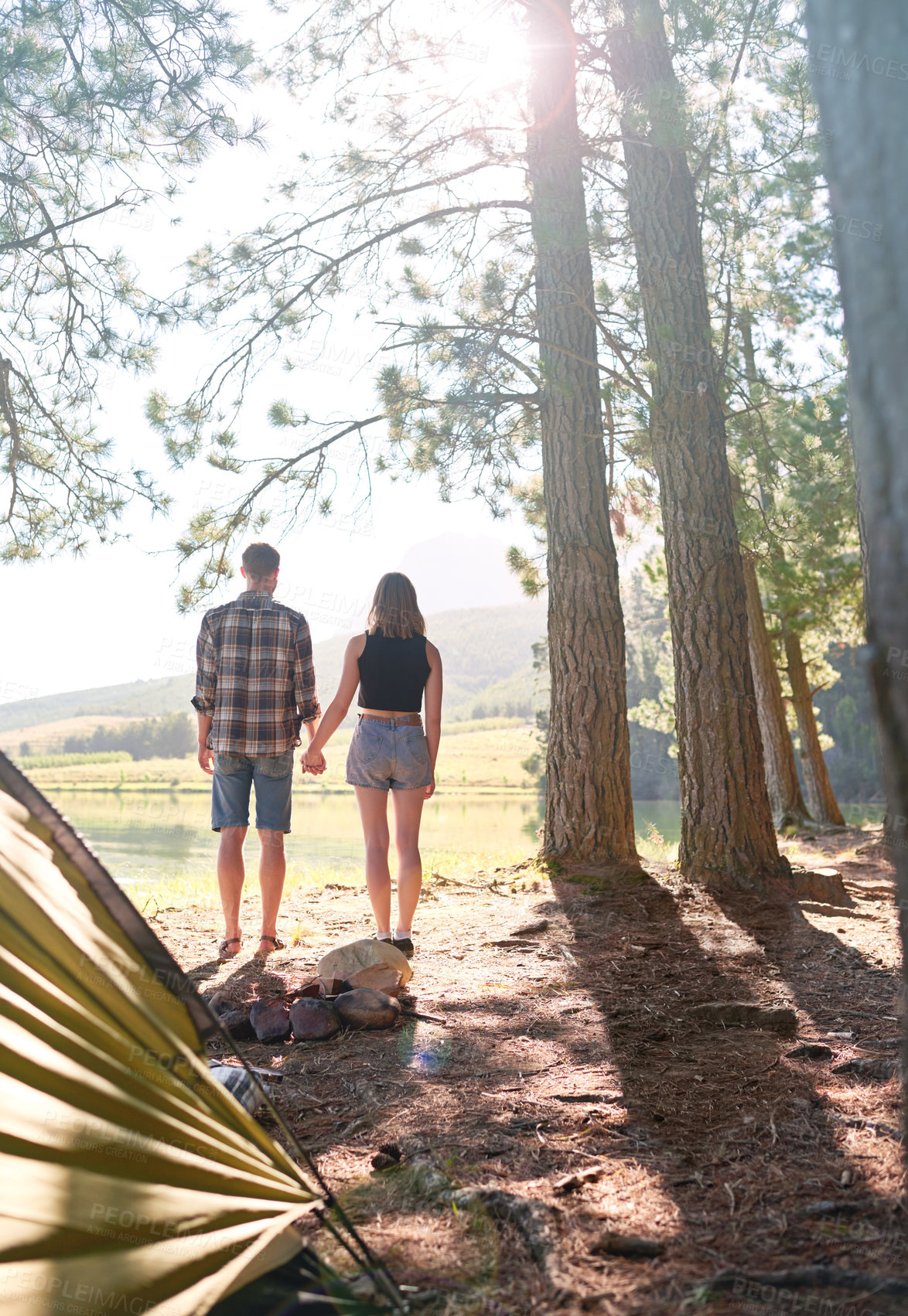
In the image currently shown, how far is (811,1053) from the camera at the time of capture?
260 centimetres

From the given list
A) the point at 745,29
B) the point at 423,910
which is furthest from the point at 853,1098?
the point at 745,29

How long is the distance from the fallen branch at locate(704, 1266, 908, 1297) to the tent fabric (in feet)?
2.33

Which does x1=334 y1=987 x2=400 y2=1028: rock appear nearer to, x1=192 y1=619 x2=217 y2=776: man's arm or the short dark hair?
x1=192 y1=619 x2=217 y2=776: man's arm

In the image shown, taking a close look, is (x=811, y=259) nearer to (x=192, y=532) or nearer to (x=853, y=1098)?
(x=192, y=532)

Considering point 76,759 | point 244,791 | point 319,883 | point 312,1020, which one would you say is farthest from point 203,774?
point 312,1020

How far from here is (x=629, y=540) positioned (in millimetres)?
8570

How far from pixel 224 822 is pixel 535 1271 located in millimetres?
2894

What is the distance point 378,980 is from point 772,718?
28.9 feet

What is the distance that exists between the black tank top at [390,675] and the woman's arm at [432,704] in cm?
6

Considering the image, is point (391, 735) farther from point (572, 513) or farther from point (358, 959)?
point (572, 513)

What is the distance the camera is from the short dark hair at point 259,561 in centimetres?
426

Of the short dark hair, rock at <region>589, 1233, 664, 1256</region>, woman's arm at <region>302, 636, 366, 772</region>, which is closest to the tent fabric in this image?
rock at <region>589, 1233, 664, 1256</region>

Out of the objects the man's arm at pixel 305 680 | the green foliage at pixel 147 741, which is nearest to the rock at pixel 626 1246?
the man's arm at pixel 305 680

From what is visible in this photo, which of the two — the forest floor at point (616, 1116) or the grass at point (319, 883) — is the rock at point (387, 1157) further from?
the grass at point (319, 883)
